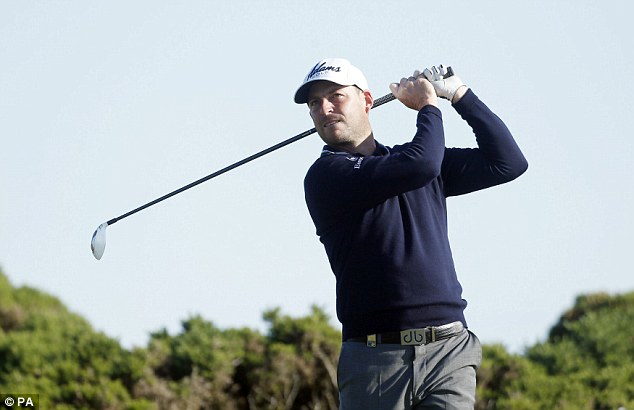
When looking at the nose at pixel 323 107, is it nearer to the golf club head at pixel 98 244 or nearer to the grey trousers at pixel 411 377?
the grey trousers at pixel 411 377

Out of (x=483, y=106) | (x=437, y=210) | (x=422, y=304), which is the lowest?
(x=422, y=304)

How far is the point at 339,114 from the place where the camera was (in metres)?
4.38

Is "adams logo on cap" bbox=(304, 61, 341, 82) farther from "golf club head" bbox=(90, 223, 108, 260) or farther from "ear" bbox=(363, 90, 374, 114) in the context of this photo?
"golf club head" bbox=(90, 223, 108, 260)

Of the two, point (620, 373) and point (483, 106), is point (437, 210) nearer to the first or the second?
point (483, 106)

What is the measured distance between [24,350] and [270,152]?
479 centimetres

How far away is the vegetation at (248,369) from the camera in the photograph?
865 cm

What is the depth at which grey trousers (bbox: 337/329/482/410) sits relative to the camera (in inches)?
157

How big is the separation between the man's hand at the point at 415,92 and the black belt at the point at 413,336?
2.65 ft

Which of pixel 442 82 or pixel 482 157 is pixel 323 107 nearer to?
pixel 442 82

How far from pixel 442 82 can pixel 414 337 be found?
1.01 m

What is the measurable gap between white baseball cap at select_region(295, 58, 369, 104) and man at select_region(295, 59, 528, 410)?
14 centimetres

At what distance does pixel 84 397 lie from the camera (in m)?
8.59

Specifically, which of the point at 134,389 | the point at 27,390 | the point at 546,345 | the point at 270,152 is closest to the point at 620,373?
the point at 546,345

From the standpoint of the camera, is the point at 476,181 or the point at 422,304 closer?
the point at 422,304
